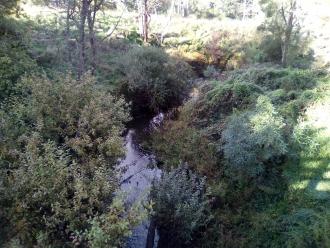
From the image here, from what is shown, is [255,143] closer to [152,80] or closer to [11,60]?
[152,80]

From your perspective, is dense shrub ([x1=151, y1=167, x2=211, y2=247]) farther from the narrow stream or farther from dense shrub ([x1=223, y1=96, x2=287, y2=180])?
dense shrub ([x1=223, y1=96, x2=287, y2=180])

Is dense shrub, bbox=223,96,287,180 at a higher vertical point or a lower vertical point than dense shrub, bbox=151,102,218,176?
higher

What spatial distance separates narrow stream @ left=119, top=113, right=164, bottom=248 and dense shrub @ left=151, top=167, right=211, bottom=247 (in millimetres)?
606

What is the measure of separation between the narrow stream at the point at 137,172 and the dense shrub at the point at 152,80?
3.53ft

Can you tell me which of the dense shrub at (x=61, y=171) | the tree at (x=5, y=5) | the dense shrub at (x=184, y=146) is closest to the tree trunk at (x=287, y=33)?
the dense shrub at (x=184, y=146)

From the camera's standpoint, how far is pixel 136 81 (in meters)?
17.2

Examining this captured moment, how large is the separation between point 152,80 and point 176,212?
9749 mm

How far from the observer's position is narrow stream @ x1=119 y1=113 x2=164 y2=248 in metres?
9.84

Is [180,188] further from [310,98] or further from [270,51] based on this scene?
[270,51]

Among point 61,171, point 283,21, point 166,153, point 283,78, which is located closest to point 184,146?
point 166,153

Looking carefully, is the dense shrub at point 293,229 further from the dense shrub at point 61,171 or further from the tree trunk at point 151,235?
the dense shrub at point 61,171

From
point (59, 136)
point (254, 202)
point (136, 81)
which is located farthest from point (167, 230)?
point (136, 81)

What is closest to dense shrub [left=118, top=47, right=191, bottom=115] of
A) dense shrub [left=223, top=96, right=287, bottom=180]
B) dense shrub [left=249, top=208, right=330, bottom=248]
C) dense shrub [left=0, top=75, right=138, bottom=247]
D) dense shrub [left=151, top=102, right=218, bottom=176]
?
dense shrub [left=151, top=102, right=218, bottom=176]

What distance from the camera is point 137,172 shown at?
13.0 meters
